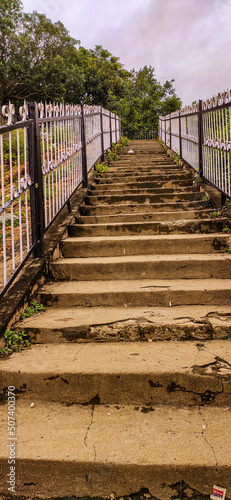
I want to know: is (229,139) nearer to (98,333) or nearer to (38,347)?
(98,333)

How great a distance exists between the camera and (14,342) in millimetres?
3027

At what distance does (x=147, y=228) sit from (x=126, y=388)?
259 cm

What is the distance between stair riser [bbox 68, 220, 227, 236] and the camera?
→ 15.9ft

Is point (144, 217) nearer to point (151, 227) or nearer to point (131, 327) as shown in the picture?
point (151, 227)

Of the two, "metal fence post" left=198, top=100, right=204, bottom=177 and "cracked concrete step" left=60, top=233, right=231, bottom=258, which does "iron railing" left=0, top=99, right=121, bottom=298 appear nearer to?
"cracked concrete step" left=60, top=233, right=231, bottom=258

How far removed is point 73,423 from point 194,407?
0.76m

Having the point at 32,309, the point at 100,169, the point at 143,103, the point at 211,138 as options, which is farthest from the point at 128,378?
the point at 143,103

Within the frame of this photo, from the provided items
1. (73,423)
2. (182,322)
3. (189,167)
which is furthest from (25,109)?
(189,167)

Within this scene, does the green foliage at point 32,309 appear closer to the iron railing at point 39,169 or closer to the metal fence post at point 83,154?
the iron railing at point 39,169

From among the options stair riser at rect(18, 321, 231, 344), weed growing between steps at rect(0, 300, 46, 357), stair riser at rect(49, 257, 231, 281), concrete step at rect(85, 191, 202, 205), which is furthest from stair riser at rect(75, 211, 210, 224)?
Answer: weed growing between steps at rect(0, 300, 46, 357)

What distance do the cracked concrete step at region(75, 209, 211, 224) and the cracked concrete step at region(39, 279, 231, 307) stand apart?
170 cm

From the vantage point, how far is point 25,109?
3.60 m

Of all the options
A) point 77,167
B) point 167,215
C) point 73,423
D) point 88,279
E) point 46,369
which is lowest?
point 73,423

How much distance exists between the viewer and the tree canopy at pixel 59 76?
2244 cm
